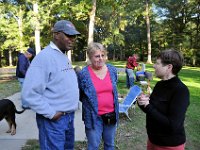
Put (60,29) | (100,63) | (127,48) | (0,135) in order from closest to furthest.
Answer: (60,29), (100,63), (0,135), (127,48)

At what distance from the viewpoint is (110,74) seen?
384cm

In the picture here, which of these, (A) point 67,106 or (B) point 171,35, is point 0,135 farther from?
(B) point 171,35

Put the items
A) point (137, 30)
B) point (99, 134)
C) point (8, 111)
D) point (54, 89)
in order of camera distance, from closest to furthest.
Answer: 1. point (54, 89)
2. point (99, 134)
3. point (8, 111)
4. point (137, 30)

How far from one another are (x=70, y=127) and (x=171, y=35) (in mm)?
43397

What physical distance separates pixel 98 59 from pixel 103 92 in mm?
406

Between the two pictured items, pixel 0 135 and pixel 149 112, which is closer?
pixel 149 112

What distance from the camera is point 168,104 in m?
2.94

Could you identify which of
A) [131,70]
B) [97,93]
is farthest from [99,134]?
[131,70]

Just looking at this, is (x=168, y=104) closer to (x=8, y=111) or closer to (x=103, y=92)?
(x=103, y=92)

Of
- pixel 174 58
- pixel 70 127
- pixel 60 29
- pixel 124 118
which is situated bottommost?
pixel 124 118

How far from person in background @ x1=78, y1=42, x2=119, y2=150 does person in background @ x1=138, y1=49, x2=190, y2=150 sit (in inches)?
30.6

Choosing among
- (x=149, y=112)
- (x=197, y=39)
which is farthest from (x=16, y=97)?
(x=197, y=39)

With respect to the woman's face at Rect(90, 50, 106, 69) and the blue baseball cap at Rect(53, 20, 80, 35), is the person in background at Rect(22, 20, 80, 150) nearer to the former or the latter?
the blue baseball cap at Rect(53, 20, 80, 35)

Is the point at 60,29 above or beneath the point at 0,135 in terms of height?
above
